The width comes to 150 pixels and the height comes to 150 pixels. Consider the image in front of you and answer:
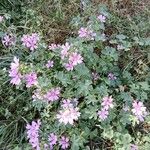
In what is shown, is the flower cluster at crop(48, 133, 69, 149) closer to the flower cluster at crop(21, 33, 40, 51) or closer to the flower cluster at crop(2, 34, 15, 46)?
the flower cluster at crop(21, 33, 40, 51)

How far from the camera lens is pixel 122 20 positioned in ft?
11.2

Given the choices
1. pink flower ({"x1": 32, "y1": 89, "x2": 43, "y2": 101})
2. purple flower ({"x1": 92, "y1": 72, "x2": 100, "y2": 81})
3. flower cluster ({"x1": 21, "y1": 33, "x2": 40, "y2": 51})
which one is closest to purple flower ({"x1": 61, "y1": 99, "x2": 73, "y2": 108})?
pink flower ({"x1": 32, "y1": 89, "x2": 43, "y2": 101})

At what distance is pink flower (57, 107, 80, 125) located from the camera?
264cm

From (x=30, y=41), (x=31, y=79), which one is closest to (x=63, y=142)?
(x=31, y=79)

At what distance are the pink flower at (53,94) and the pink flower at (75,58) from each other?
21cm

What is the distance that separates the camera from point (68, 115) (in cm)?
265

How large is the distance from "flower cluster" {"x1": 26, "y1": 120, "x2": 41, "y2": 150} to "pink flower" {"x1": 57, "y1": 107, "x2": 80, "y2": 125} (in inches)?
7.7

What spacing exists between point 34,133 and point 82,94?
41cm

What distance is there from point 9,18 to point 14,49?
1.41 feet

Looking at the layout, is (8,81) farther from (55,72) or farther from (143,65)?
(143,65)

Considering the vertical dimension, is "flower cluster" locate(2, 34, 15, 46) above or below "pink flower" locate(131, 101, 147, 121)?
above

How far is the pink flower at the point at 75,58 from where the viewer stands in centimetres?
277

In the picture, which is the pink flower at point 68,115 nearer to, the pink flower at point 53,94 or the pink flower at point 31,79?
the pink flower at point 53,94

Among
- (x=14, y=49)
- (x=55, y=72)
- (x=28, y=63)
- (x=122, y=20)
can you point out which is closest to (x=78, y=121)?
(x=55, y=72)
